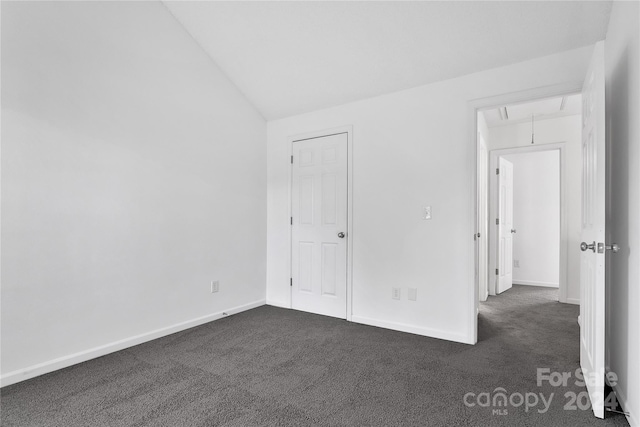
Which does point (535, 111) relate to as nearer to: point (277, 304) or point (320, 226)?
point (320, 226)

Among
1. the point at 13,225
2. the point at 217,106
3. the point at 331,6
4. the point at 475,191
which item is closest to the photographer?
the point at 13,225

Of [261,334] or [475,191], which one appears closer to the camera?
[475,191]

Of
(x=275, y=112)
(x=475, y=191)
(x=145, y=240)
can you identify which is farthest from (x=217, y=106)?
(x=475, y=191)

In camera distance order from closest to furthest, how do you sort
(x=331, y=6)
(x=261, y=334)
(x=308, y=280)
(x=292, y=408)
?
(x=292, y=408) < (x=331, y=6) < (x=261, y=334) < (x=308, y=280)

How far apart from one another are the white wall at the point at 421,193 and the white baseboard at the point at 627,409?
1.04 metres

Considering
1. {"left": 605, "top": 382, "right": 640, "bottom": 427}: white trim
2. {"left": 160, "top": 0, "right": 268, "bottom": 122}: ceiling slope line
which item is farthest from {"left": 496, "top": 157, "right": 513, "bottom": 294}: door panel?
{"left": 160, "top": 0, "right": 268, "bottom": 122}: ceiling slope line

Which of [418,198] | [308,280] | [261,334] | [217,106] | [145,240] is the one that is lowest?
[261,334]

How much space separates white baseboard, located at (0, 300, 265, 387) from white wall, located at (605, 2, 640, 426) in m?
3.40

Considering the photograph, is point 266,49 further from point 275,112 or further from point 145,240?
point 145,240

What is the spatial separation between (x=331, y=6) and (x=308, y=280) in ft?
9.32

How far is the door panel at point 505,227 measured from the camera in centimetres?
515

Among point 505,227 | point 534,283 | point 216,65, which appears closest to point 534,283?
point 534,283

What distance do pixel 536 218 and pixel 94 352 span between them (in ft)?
21.6

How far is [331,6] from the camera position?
2.77 metres
